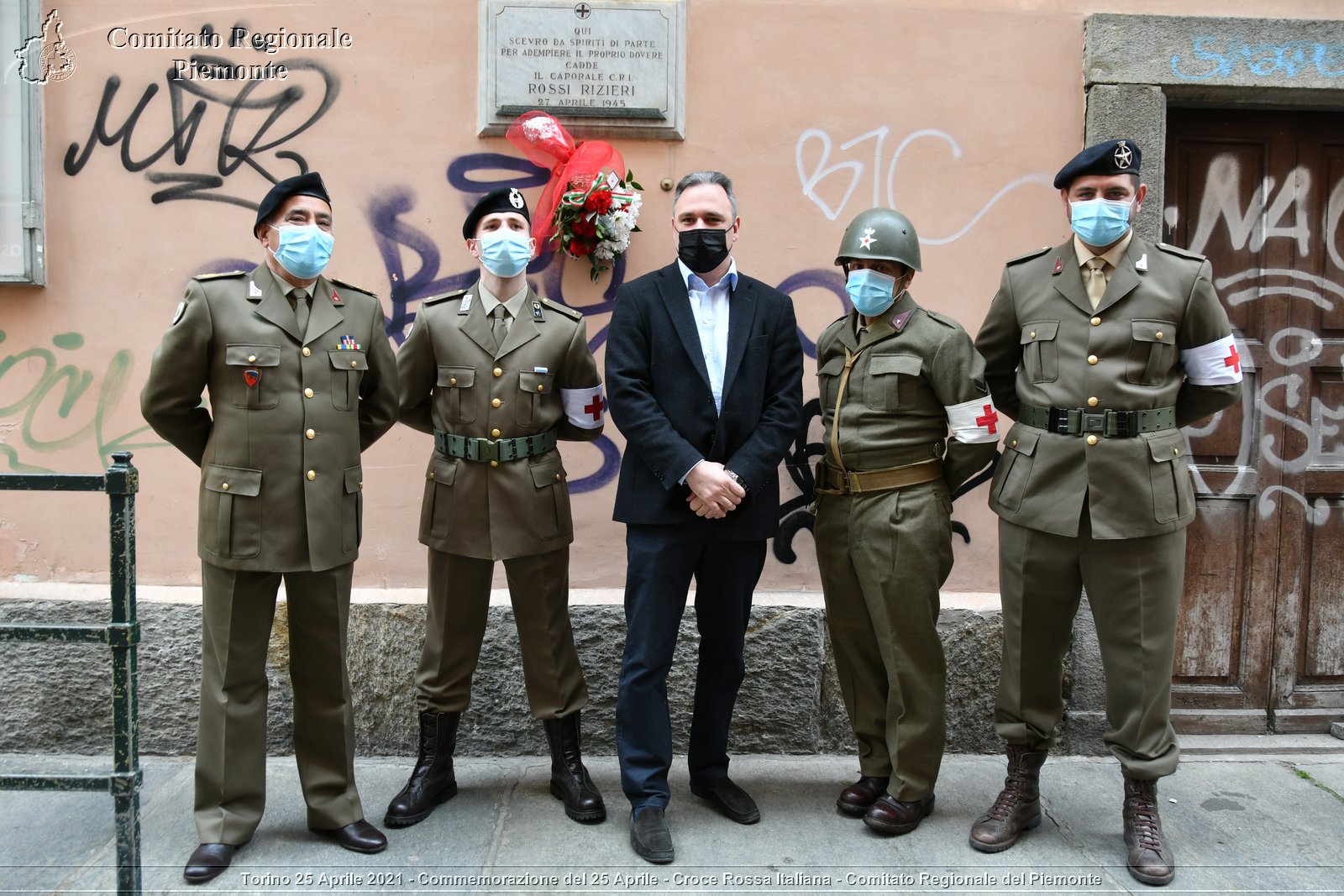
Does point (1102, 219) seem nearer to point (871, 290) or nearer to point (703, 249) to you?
point (871, 290)

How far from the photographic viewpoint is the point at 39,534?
416 centimetres

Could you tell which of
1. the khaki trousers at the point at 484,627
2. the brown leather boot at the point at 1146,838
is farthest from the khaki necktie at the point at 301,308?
the brown leather boot at the point at 1146,838

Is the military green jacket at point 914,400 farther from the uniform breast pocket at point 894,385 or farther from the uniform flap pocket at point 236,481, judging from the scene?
the uniform flap pocket at point 236,481

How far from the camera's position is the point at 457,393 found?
3.48 m

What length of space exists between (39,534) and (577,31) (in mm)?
2938

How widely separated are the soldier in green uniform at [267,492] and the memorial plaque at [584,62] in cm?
111

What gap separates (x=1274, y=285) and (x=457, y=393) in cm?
337

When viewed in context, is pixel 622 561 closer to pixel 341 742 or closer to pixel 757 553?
pixel 757 553

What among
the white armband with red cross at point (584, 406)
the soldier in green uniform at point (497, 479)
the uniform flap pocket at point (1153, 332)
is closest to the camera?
the uniform flap pocket at point (1153, 332)

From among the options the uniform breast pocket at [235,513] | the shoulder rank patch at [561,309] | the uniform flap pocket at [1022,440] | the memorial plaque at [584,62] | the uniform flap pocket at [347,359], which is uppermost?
the memorial plaque at [584,62]

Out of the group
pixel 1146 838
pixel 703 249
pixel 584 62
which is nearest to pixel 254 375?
pixel 703 249

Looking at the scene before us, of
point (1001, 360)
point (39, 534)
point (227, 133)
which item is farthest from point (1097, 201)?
point (39, 534)

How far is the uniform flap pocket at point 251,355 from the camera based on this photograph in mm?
3137

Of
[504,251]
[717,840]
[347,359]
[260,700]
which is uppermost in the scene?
[504,251]
